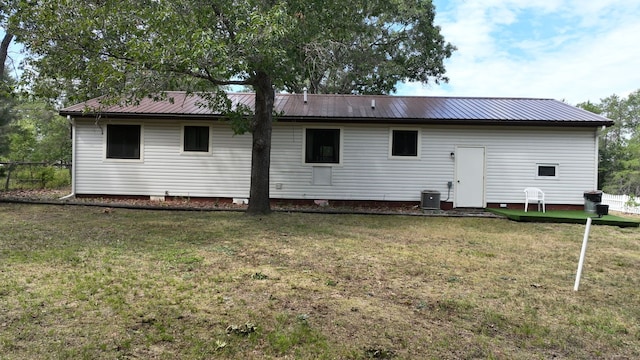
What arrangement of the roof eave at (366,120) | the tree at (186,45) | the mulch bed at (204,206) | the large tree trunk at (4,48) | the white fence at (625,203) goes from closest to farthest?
the tree at (186,45), the mulch bed at (204,206), the roof eave at (366,120), the large tree trunk at (4,48), the white fence at (625,203)

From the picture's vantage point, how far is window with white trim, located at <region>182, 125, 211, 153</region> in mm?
10867

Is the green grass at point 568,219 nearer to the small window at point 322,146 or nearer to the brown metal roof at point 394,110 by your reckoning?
the brown metal roof at point 394,110

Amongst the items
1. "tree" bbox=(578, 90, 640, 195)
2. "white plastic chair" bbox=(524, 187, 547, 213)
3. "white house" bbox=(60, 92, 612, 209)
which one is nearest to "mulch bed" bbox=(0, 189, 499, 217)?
"white house" bbox=(60, 92, 612, 209)

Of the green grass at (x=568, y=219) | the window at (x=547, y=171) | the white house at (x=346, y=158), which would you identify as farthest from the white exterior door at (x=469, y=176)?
the window at (x=547, y=171)

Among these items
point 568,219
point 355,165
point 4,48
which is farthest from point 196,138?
point 568,219

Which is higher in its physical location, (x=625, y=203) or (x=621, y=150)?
(x=621, y=150)

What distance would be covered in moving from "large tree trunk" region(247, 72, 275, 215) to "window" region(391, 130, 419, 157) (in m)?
3.94

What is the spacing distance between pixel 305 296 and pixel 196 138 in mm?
8491

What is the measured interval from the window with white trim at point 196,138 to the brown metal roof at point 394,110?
0.53 metres

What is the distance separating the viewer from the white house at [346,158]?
10.6m

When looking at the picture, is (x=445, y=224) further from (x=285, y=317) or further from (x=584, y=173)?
(x=285, y=317)

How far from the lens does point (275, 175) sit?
1085 centimetres

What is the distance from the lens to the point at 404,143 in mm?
10797

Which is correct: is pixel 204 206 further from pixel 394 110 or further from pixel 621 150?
pixel 621 150
